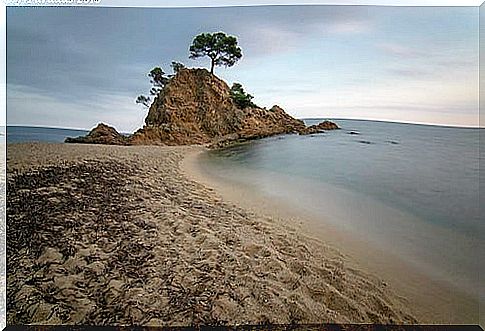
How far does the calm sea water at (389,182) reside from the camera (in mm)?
2477

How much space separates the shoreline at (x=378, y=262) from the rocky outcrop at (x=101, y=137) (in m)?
0.56

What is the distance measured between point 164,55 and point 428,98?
5.60 feet

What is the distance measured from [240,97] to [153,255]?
3.77ft

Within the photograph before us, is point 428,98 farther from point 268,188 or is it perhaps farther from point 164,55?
point 164,55

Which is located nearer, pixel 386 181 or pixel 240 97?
pixel 386 181

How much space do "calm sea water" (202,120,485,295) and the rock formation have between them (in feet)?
0.40

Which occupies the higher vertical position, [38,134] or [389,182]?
[38,134]

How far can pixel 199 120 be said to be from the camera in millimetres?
3020

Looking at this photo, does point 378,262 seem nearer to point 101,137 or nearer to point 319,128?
point 319,128

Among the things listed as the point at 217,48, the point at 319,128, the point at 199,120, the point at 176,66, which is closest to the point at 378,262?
the point at 319,128

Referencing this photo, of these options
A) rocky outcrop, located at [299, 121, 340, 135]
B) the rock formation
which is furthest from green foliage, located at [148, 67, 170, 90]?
rocky outcrop, located at [299, 121, 340, 135]

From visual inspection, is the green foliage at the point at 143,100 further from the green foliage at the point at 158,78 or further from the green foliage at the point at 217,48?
the green foliage at the point at 217,48

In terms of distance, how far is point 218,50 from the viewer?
2.76m

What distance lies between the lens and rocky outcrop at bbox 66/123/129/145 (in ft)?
9.13
